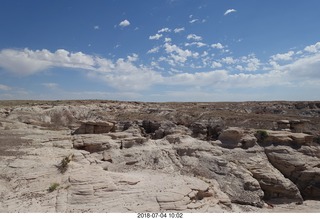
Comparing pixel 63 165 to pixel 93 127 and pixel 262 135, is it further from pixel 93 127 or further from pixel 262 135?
pixel 262 135

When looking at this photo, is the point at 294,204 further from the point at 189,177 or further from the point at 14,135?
the point at 14,135

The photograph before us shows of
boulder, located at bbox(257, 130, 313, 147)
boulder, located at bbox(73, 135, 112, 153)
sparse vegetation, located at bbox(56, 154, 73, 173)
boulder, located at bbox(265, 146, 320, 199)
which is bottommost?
boulder, located at bbox(265, 146, 320, 199)

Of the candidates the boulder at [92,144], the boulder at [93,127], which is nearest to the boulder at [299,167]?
the boulder at [92,144]

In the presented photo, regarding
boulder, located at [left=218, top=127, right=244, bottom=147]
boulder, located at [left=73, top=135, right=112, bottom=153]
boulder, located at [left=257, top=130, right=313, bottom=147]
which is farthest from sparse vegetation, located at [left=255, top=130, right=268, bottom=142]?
boulder, located at [left=73, top=135, right=112, bottom=153]

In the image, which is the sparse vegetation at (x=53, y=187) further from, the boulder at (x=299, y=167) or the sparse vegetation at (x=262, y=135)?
the sparse vegetation at (x=262, y=135)

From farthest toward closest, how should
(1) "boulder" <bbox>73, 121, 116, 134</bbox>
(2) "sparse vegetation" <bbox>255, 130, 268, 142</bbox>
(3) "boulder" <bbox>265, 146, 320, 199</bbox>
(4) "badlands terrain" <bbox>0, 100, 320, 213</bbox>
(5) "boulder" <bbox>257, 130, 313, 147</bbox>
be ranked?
(1) "boulder" <bbox>73, 121, 116, 134</bbox> → (2) "sparse vegetation" <bbox>255, 130, 268, 142</bbox> → (5) "boulder" <bbox>257, 130, 313, 147</bbox> → (3) "boulder" <bbox>265, 146, 320, 199</bbox> → (4) "badlands terrain" <bbox>0, 100, 320, 213</bbox>

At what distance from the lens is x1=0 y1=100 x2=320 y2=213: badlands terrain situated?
14956 mm

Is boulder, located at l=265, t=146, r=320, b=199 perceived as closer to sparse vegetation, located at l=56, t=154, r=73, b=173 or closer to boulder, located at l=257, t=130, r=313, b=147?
boulder, located at l=257, t=130, r=313, b=147

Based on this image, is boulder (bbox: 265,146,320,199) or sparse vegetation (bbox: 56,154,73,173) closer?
sparse vegetation (bbox: 56,154,73,173)

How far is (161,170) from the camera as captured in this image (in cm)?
2020

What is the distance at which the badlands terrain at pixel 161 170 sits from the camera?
49.1ft

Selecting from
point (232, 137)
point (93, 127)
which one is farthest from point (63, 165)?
point (232, 137)

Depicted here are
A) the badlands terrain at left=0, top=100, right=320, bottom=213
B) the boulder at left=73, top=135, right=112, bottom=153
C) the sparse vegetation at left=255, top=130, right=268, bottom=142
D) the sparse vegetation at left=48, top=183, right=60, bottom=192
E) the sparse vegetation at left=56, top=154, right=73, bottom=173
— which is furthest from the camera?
the sparse vegetation at left=255, top=130, right=268, bottom=142

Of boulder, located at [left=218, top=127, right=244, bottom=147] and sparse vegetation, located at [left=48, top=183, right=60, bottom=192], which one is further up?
boulder, located at [left=218, top=127, right=244, bottom=147]
